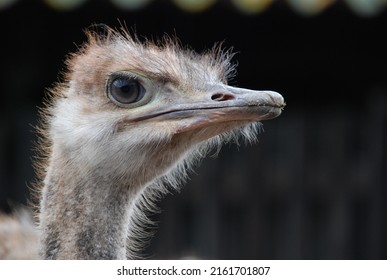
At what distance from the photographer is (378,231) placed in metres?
4.46

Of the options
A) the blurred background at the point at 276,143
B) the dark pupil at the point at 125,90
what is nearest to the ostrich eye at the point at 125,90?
the dark pupil at the point at 125,90

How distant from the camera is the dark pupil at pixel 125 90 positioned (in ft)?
7.79

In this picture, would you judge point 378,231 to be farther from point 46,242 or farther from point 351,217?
point 46,242

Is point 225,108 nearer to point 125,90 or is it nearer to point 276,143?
point 125,90

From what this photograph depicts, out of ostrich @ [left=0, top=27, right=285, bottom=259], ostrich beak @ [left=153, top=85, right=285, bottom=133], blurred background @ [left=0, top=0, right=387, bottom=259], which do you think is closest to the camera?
ostrich beak @ [left=153, top=85, right=285, bottom=133]

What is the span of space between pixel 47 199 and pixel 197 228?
7.37ft

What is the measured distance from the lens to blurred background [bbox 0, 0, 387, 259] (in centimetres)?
427

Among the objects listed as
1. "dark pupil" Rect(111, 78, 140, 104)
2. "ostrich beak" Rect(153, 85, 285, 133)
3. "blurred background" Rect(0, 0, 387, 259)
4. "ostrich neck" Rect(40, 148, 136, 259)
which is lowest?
"ostrich neck" Rect(40, 148, 136, 259)

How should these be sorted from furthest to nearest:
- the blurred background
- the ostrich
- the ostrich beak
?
1. the blurred background
2. the ostrich
3. the ostrich beak

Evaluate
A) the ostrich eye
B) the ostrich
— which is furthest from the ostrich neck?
the ostrich eye

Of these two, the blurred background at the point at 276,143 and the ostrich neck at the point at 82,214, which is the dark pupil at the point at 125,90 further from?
the blurred background at the point at 276,143

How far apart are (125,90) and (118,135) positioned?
0.09 metres

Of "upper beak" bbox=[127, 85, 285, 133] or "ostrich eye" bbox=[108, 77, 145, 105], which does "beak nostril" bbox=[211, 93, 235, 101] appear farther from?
"ostrich eye" bbox=[108, 77, 145, 105]

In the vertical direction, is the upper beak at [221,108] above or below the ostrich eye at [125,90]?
below
